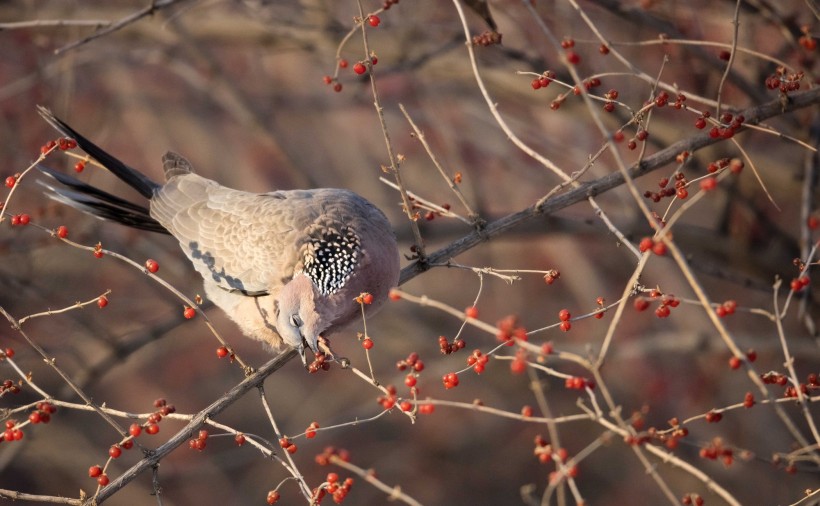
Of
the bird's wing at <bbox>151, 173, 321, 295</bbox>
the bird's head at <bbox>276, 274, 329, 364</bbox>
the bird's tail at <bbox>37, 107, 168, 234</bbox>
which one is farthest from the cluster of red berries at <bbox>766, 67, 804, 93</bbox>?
the bird's tail at <bbox>37, 107, 168, 234</bbox>

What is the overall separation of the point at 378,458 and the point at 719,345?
5.95 m

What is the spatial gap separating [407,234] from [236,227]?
1.47 meters

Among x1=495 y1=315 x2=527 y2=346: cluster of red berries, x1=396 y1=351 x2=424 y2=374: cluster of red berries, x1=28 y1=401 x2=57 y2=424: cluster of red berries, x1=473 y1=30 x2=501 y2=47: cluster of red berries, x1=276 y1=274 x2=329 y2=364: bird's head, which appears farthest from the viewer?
→ x1=276 y1=274 x2=329 y2=364: bird's head

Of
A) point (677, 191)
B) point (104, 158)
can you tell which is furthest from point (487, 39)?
point (104, 158)

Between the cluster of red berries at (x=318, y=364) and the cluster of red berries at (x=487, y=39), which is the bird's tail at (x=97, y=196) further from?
the cluster of red berries at (x=487, y=39)

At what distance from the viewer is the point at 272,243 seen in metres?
4.53

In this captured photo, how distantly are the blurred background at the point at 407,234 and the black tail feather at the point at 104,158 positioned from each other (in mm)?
629

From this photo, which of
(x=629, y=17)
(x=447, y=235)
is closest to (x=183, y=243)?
(x=447, y=235)

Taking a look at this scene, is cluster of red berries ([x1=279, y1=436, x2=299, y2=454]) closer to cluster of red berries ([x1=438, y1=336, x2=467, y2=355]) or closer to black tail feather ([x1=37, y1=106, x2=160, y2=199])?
cluster of red berries ([x1=438, y1=336, x2=467, y2=355])

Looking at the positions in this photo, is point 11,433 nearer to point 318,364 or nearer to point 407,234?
point 318,364

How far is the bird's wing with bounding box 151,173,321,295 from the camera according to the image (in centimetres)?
449

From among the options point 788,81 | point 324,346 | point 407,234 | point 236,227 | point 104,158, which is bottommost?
point 407,234

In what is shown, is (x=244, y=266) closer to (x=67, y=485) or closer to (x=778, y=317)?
(x=778, y=317)

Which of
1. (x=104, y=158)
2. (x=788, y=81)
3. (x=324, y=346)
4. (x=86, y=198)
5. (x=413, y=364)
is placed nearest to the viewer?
(x=413, y=364)
